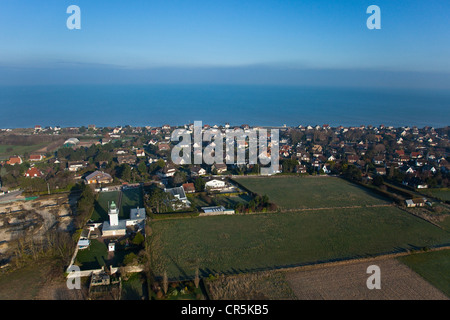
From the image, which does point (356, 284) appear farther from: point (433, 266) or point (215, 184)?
point (215, 184)

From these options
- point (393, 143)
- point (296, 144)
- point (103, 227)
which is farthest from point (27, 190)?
point (393, 143)

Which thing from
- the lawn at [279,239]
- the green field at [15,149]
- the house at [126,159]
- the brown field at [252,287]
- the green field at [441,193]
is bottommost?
the brown field at [252,287]

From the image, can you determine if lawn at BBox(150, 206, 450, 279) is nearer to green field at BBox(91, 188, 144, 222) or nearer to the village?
the village

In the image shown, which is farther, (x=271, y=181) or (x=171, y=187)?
A: (x=271, y=181)

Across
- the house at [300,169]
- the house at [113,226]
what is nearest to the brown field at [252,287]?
the house at [113,226]

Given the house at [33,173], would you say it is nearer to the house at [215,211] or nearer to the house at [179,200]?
the house at [179,200]

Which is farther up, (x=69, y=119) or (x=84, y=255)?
(x=69, y=119)

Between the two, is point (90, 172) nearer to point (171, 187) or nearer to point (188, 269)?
point (171, 187)

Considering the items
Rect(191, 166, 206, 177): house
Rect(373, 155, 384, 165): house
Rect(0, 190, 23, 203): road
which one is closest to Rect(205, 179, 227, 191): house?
Rect(191, 166, 206, 177): house
